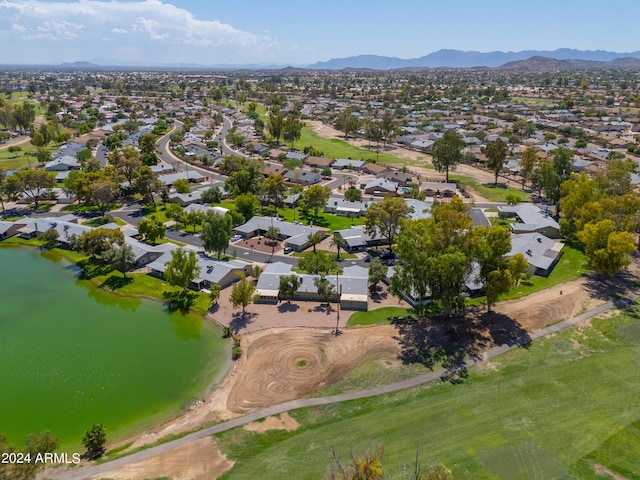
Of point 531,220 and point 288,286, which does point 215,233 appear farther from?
point 531,220

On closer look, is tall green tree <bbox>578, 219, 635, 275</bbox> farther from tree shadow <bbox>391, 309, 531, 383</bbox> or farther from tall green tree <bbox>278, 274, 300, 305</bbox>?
tall green tree <bbox>278, 274, 300, 305</bbox>

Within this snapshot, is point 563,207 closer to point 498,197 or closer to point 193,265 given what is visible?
point 498,197

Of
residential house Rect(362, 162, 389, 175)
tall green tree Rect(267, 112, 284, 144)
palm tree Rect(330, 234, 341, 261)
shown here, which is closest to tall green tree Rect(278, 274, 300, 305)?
palm tree Rect(330, 234, 341, 261)

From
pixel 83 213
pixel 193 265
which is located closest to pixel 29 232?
pixel 83 213

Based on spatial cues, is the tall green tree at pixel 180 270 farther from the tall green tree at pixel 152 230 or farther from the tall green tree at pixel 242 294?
the tall green tree at pixel 152 230

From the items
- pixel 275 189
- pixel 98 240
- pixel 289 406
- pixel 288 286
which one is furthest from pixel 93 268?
pixel 289 406
